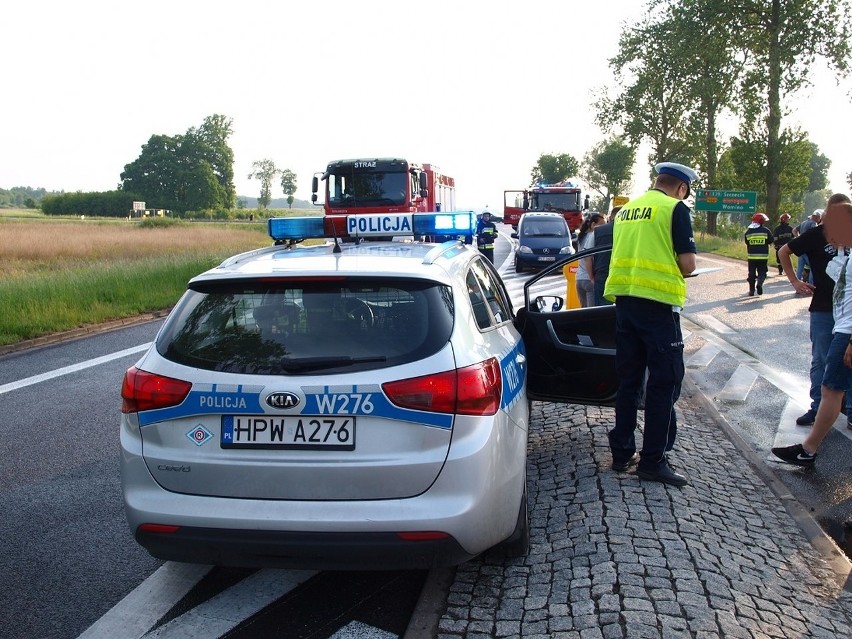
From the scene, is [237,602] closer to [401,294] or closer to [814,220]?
[401,294]

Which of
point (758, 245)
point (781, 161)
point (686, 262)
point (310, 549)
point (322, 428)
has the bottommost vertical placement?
point (310, 549)

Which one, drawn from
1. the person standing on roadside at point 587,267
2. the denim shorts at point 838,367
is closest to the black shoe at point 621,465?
the denim shorts at point 838,367

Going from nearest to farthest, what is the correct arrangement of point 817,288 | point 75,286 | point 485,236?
point 817,288 < point 75,286 < point 485,236

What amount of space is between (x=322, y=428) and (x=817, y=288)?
5.02m

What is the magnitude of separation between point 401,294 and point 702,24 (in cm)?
3952

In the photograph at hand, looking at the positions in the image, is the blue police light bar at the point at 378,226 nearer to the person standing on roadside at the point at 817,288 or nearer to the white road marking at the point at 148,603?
the white road marking at the point at 148,603

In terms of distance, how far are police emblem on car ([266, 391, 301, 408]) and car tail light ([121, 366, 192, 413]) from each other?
36 centimetres

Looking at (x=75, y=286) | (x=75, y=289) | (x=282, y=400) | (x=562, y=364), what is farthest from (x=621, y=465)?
(x=75, y=286)

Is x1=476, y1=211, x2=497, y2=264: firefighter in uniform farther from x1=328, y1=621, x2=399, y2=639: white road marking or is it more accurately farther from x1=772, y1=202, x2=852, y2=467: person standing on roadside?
x1=328, y1=621, x2=399, y2=639: white road marking

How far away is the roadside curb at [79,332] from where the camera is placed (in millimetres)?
11918

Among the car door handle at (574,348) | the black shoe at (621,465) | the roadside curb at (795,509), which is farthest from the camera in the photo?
the car door handle at (574,348)

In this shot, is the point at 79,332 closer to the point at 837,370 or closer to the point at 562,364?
the point at 562,364

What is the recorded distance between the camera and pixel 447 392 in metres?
3.19

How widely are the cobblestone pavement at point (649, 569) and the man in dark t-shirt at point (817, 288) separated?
1.99m
